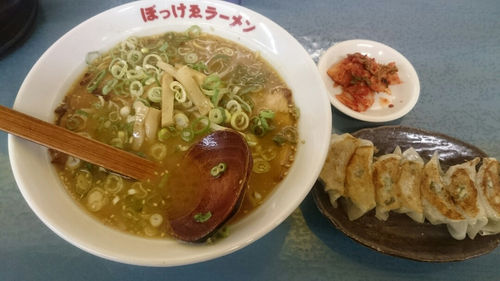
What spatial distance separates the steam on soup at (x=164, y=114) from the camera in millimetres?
1552

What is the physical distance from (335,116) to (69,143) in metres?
1.68

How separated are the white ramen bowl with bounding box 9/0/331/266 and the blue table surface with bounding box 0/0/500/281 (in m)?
0.44

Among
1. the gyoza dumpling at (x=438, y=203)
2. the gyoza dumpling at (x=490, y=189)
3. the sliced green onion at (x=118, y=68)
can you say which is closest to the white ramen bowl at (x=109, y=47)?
the sliced green onion at (x=118, y=68)

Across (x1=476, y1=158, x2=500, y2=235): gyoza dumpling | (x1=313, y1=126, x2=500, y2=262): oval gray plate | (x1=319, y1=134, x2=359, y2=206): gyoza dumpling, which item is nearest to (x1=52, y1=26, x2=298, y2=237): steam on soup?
(x1=319, y1=134, x2=359, y2=206): gyoza dumpling

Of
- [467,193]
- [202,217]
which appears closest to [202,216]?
[202,217]

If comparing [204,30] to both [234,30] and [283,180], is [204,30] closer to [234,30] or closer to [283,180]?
[234,30]

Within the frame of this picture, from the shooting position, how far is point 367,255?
1836 mm

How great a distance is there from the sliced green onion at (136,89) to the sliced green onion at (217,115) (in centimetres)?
44

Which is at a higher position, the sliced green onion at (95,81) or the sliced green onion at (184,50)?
the sliced green onion at (184,50)

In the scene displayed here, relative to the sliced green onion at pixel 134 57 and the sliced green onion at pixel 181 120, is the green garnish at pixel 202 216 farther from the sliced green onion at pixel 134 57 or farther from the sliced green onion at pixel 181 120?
the sliced green onion at pixel 134 57

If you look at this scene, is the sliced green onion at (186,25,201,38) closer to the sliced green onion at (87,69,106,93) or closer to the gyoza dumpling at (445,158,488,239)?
the sliced green onion at (87,69,106,93)

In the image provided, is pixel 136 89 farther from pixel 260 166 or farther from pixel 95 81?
pixel 260 166

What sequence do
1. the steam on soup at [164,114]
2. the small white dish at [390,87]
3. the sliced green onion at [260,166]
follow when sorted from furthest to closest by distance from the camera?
the small white dish at [390,87], the sliced green onion at [260,166], the steam on soup at [164,114]

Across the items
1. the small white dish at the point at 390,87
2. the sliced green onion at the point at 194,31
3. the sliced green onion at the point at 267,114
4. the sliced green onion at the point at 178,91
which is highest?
the sliced green onion at the point at 194,31
